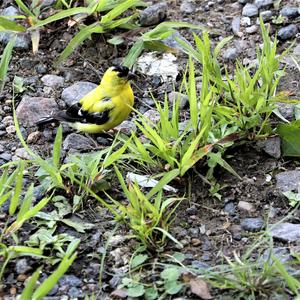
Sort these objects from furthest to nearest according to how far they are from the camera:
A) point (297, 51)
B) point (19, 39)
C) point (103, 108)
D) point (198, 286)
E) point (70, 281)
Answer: point (19, 39)
point (297, 51)
point (103, 108)
point (70, 281)
point (198, 286)

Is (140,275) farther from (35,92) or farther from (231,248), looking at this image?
(35,92)

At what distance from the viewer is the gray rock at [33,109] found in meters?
5.17

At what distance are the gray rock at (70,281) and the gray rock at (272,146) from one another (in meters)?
1.58

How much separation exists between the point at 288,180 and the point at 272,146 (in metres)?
0.31

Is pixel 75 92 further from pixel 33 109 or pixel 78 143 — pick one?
pixel 78 143

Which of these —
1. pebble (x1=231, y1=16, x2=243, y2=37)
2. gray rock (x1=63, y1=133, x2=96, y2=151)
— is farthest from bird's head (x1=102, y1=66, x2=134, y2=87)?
pebble (x1=231, y1=16, x2=243, y2=37)

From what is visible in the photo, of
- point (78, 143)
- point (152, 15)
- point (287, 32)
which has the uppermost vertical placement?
point (152, 15)

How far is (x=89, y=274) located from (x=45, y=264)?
25cm

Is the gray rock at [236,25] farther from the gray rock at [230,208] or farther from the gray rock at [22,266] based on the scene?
the gray rock at [22,266]

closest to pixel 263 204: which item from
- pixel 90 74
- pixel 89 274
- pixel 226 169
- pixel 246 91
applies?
pixel 226 169

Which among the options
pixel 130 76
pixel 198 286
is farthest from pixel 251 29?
pixel 198 286

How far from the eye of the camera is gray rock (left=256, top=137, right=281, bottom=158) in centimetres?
454

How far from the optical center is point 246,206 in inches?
166

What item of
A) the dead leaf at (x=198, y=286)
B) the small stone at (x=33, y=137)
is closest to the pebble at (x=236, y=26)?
the small stone at (x=33, y=137)
